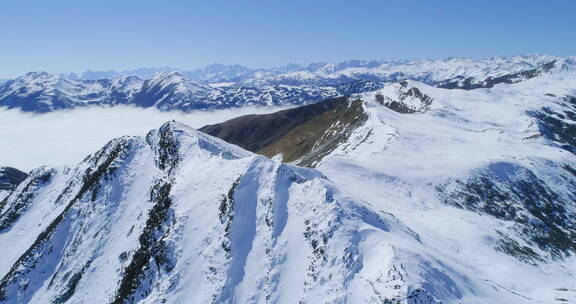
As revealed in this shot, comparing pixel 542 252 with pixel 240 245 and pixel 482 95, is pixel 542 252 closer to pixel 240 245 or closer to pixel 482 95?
pixel 240 245

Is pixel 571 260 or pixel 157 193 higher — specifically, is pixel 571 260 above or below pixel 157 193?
below

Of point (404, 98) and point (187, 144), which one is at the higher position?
point (187, 144)

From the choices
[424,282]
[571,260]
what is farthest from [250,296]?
[571,260]

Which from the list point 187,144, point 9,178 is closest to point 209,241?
point 187,144

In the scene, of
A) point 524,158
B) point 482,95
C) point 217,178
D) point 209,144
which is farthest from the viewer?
point 482,95

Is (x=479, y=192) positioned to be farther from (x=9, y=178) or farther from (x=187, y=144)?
(x=9, y=178)

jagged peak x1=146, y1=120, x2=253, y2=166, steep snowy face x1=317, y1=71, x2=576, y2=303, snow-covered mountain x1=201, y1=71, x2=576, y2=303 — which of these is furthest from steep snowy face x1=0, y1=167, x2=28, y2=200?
steep snowy face x1=317, y1=71, x2=576, y2=303

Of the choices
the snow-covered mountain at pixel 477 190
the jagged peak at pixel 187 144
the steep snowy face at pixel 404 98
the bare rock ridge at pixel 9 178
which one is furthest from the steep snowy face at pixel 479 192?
the bare rock ridge at pixel 9 178

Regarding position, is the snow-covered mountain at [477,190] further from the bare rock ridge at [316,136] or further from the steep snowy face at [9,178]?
the steep snowy face at [9,178]
